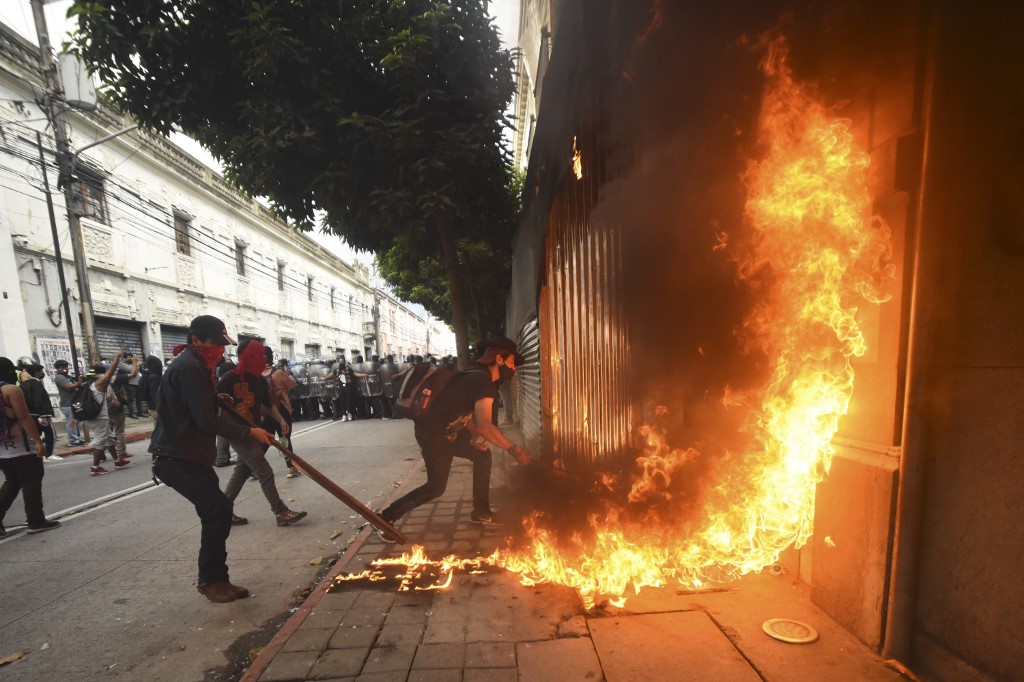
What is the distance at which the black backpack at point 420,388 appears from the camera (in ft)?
13.6

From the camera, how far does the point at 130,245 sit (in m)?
16.1

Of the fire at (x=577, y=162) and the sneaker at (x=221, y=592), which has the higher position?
the fire at (x=577, y=162)

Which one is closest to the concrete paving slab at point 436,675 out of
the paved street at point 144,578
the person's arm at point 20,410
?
the paved street at point 144,578

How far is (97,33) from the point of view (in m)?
5.86

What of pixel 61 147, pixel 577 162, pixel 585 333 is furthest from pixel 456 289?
pixel 61 147

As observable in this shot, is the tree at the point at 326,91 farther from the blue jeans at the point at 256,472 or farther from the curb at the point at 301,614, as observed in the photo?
the curb at the point at 301,614

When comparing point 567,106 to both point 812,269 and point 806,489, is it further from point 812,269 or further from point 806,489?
point 806,489

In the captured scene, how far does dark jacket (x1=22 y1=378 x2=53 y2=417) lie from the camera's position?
612cm

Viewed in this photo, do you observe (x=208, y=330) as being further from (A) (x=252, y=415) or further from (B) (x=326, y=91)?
(B) (x=326, y=91)

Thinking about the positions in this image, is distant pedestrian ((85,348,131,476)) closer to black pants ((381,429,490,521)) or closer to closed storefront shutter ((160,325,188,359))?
black pants ((381,429,490,521))

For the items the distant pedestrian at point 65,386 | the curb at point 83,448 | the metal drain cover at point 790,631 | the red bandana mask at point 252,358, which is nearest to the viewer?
the metal drain cover at point 790,631

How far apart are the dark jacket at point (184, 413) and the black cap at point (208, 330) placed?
21 centimetres

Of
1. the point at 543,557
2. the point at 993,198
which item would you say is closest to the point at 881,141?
the point at 993,198

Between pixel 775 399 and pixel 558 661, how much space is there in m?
2.11
